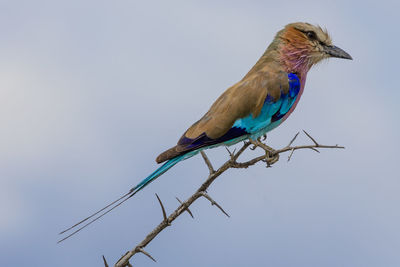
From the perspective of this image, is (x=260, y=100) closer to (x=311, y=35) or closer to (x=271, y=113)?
(x=271, y=113)

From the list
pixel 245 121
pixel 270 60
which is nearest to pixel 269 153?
pixel 245 121

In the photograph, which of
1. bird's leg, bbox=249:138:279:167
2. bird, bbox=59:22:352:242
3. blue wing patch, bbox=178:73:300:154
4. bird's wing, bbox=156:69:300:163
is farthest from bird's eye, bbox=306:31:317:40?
bird's leg, bbox=249:138:279:167

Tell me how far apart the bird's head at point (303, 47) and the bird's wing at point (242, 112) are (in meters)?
0.35

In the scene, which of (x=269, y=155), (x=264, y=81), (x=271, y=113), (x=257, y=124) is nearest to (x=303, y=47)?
(x=264, y=81)

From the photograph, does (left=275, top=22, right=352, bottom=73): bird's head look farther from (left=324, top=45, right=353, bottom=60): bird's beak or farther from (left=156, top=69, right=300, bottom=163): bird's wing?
(left=156, top=69, right=300, bottom=163): bird's wing

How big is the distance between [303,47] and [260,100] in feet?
3.06

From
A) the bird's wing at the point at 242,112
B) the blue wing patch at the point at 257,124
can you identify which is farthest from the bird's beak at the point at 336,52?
the bird's wing at the point at 242,112

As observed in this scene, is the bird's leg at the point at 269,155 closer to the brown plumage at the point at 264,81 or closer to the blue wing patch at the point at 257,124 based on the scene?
the blue wing patch at the point at 257,124

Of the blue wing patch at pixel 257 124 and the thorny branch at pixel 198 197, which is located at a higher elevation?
the blue wing patch at pixel 257 124

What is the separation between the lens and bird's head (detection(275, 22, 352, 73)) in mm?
4746

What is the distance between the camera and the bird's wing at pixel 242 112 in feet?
13.1

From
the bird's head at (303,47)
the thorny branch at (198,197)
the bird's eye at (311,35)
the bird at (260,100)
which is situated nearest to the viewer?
the thorny branch at (198,197)

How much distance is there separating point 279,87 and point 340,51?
102 cm

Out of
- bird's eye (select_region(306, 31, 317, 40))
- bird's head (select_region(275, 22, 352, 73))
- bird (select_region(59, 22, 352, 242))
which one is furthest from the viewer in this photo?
bird's eye (select_region(306, 31, 317, 40))
